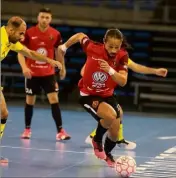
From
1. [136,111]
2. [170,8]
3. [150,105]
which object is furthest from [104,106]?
[170,8]

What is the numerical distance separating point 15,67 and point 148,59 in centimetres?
346

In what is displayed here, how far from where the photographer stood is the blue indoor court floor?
21.9ft

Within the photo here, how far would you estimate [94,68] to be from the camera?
7.09 meters

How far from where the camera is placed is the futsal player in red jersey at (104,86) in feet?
22.3

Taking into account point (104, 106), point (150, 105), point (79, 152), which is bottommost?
point (150, 105)

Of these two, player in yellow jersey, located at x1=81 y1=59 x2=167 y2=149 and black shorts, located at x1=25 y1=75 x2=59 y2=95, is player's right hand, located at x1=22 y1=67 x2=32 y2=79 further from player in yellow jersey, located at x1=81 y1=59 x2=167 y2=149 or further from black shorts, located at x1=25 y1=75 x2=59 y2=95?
player in yellow jersey, located at x1=81 y1=59 x2=167 y2=149

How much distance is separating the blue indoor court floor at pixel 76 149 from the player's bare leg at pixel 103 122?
0.56 feet

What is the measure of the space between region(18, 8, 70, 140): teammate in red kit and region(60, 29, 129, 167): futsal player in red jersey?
176 cm

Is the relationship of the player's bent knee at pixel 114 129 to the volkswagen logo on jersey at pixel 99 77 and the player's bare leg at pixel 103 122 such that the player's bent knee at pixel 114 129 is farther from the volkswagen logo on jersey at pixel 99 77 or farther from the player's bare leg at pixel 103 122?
the volkswagen logo on jersey at pixel 99 77

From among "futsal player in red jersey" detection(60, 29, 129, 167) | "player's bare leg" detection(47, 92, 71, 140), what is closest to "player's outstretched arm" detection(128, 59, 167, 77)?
"futsal player in red jersey" detection(60, 29, 129, 167)

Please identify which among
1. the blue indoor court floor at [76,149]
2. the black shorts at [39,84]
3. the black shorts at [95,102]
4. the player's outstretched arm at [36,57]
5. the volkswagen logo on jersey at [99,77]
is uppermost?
the player's outstretched arm at [36,57]

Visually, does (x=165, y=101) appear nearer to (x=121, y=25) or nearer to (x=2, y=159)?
(x=121, y=25)

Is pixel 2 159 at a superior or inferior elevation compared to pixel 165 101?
superior

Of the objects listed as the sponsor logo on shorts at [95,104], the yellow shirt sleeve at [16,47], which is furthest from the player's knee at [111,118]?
the yellow shirt sleeve at [16,47]
